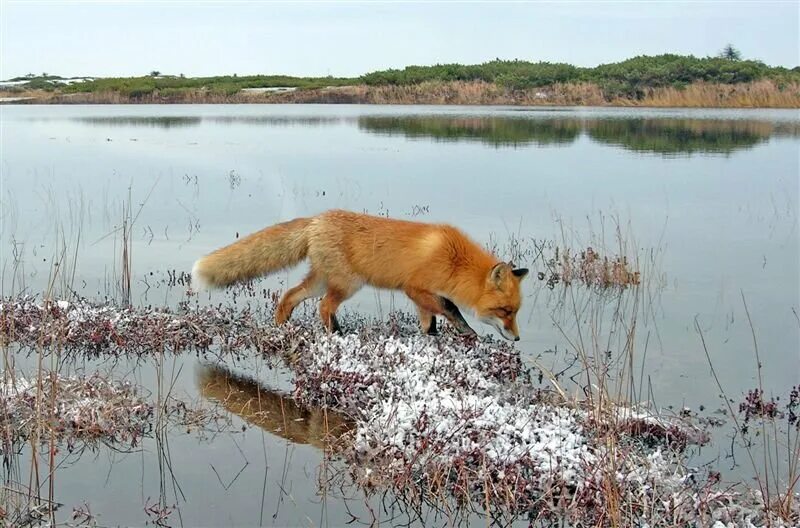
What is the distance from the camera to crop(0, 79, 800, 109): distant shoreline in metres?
39.3

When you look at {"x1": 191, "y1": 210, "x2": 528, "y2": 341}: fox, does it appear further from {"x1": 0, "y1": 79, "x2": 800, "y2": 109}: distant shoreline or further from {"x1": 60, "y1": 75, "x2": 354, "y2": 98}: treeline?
{"x1": 60, "y1": 75, "x2": 354, "y2": 98}: treeline

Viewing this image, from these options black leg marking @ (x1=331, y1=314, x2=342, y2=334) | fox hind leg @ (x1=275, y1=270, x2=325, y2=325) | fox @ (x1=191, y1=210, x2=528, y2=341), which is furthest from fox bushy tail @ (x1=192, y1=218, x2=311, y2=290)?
black leg marking @ (x1=331, y1=314, x2=342, y2=334)

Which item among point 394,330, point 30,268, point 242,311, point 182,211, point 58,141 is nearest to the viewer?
point 394,330

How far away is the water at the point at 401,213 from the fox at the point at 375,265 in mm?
734

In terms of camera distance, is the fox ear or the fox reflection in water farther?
the fox ear

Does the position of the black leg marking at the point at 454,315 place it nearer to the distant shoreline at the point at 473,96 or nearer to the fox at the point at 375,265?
the fox at the point at 375,265

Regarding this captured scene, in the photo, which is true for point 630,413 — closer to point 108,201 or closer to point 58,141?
point 108,201

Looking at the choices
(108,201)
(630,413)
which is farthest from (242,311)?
(108,201)

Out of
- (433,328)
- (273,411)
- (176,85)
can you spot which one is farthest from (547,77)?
(273,411)

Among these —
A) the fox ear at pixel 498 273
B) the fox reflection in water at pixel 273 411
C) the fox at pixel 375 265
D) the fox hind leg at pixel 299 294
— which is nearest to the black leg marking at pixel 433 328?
the fox at pixel 375 265

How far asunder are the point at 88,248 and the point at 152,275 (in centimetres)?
203

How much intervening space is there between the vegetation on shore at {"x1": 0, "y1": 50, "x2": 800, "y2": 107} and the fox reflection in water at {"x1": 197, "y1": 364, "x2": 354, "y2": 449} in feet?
120

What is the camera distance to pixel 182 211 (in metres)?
14.7

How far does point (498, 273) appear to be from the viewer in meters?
7.16
